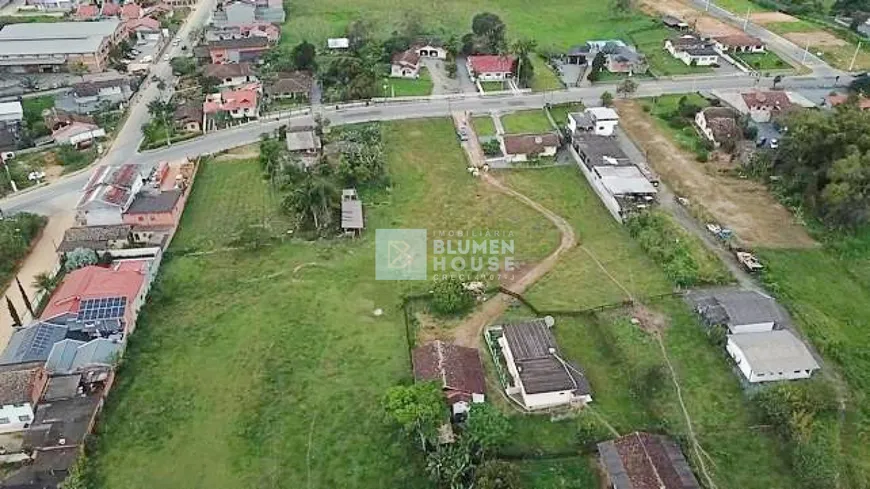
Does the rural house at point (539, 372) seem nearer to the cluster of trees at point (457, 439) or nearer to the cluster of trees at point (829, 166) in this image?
the cluster of trees at point (457, 439)

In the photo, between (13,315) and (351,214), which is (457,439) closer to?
(351,214)

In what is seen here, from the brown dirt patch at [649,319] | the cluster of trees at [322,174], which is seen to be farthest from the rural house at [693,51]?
the brown dirt patch at [649,319]

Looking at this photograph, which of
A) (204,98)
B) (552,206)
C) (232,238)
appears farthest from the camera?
(204,98)

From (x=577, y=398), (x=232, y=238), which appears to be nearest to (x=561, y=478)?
(x=577, y=398)

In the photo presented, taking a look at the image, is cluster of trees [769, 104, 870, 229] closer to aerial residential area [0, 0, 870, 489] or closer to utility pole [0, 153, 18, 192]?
aerial residential area [0, 0, 870, 489]

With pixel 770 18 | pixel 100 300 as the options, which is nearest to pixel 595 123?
pixel 100 300

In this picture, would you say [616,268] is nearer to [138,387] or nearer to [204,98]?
[138,387]

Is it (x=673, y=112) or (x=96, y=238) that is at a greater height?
(x=673, y=112)
